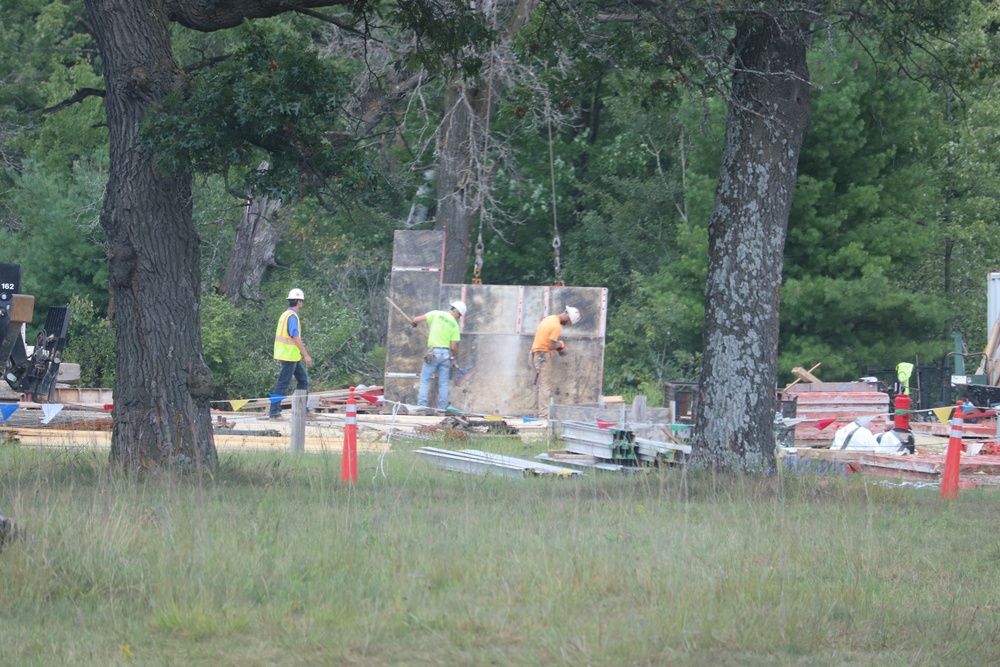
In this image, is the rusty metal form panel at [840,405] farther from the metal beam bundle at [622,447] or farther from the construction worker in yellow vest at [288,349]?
the construction worker in yellow vest at [288,349]

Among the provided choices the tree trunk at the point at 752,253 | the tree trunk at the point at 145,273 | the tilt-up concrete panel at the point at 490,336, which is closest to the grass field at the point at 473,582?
the tree trunk at the point at 145,273

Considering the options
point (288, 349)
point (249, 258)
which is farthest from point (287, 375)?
point (249, 258)

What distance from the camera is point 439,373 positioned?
69.2 ft

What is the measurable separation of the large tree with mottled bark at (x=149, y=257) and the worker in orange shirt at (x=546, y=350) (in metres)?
11.3

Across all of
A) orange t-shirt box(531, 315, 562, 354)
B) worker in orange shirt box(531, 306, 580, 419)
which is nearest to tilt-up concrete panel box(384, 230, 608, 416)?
worker in orange shirt box(531, 306, 580, 419)

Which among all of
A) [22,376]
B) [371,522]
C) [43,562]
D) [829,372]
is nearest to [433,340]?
[22,376]

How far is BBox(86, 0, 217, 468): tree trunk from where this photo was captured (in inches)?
400

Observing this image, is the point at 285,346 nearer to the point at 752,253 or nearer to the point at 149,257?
the point at 149,257

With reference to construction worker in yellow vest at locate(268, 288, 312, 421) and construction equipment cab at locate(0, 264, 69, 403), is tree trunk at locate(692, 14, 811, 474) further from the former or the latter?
construction equipment cab at locate(0, 264, 69, 403)

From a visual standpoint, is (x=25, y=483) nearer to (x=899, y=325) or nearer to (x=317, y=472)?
(x=317, y=472)

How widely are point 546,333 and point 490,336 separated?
1769 mm

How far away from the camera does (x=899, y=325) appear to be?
25.3 m

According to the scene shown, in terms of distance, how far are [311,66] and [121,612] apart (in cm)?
568

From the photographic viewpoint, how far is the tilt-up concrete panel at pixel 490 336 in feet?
72.8
